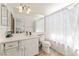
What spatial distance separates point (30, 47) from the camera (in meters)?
1.56

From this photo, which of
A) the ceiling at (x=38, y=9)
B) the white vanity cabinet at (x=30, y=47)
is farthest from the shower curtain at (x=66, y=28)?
the white vanity cabinet at (x=30, y=47)

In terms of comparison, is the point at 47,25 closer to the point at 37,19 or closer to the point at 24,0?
the point at 37,19

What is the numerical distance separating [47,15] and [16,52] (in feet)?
2.28

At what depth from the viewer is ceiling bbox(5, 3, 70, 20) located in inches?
58.7

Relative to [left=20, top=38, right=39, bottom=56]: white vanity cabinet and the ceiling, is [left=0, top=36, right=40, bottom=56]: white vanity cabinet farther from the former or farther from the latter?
the ceiling

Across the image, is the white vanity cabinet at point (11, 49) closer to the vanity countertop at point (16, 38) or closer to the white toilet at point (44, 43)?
the vanity countertop at point (16, 38)

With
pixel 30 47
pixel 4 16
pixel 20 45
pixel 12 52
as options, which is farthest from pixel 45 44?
pixel 4 16

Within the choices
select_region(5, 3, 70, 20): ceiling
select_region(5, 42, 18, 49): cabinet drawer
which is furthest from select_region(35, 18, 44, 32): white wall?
select_region(5, 42, 18, 49): cabinet drawer

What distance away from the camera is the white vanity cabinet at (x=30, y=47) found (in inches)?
59.7

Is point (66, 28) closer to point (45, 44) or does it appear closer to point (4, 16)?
point (45, 44)

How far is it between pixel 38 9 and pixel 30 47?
57 cm

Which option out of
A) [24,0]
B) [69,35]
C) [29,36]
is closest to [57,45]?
[69,35]

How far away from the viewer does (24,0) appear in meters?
1.51

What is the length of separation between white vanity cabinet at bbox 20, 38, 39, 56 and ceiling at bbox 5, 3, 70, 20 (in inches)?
13.5
